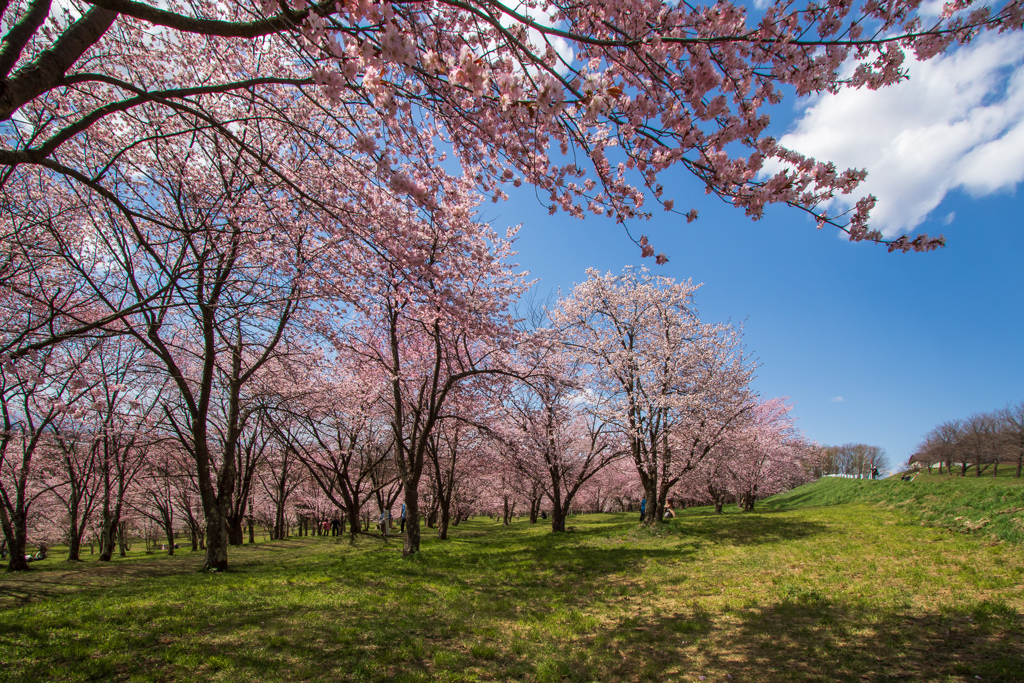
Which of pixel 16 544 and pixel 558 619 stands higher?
pixel 558 619

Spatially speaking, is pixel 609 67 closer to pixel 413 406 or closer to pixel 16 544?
pixel 413 406

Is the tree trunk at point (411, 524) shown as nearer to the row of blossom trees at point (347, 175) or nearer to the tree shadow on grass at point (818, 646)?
the row of blossom trees at point (347, 175)

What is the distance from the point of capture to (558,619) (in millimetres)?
6062

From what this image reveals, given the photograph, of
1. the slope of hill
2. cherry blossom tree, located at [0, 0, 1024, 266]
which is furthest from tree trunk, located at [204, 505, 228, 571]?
the slope of hill

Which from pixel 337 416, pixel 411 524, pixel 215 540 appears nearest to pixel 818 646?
pixel 411 524

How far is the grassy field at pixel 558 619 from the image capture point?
4.27 metres

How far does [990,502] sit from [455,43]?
15.6m

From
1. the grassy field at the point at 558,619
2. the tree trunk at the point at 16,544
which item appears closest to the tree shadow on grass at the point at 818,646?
the grassy field at the point at 558,619

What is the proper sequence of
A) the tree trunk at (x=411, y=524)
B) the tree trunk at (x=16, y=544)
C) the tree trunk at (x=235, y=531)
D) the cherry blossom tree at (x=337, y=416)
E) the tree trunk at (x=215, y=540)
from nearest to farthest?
the tree trunk at (x=215, y=540), the tree trunk at (x=411, y=524), the tree trunk at (x=16, y=544), the cherry blossom tree at (x=337, y=416), the tree trunk at (x=235, y=531)

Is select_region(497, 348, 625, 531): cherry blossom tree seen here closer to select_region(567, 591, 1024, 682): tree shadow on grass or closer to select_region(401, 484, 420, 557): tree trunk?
select_region(401, 484, 420, 557): tree trunk

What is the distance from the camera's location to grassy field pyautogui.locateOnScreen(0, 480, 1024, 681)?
14.0 ft

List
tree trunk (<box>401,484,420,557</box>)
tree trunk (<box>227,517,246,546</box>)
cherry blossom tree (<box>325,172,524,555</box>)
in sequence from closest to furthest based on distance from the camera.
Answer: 1. cherry blossom tree (<box>325,172,524,555</box>)
2. tree trunk (<box>401,484,420,557</box>)
3. tree trunk (<box>227,517,246,546</box>)

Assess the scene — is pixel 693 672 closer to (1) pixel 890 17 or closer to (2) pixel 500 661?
(2) pixel 500 661

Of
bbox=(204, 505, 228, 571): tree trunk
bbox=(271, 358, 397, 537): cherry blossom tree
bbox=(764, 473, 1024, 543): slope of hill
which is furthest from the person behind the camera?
bbox=(271, 358, 397, 537): cherry blossom tree
